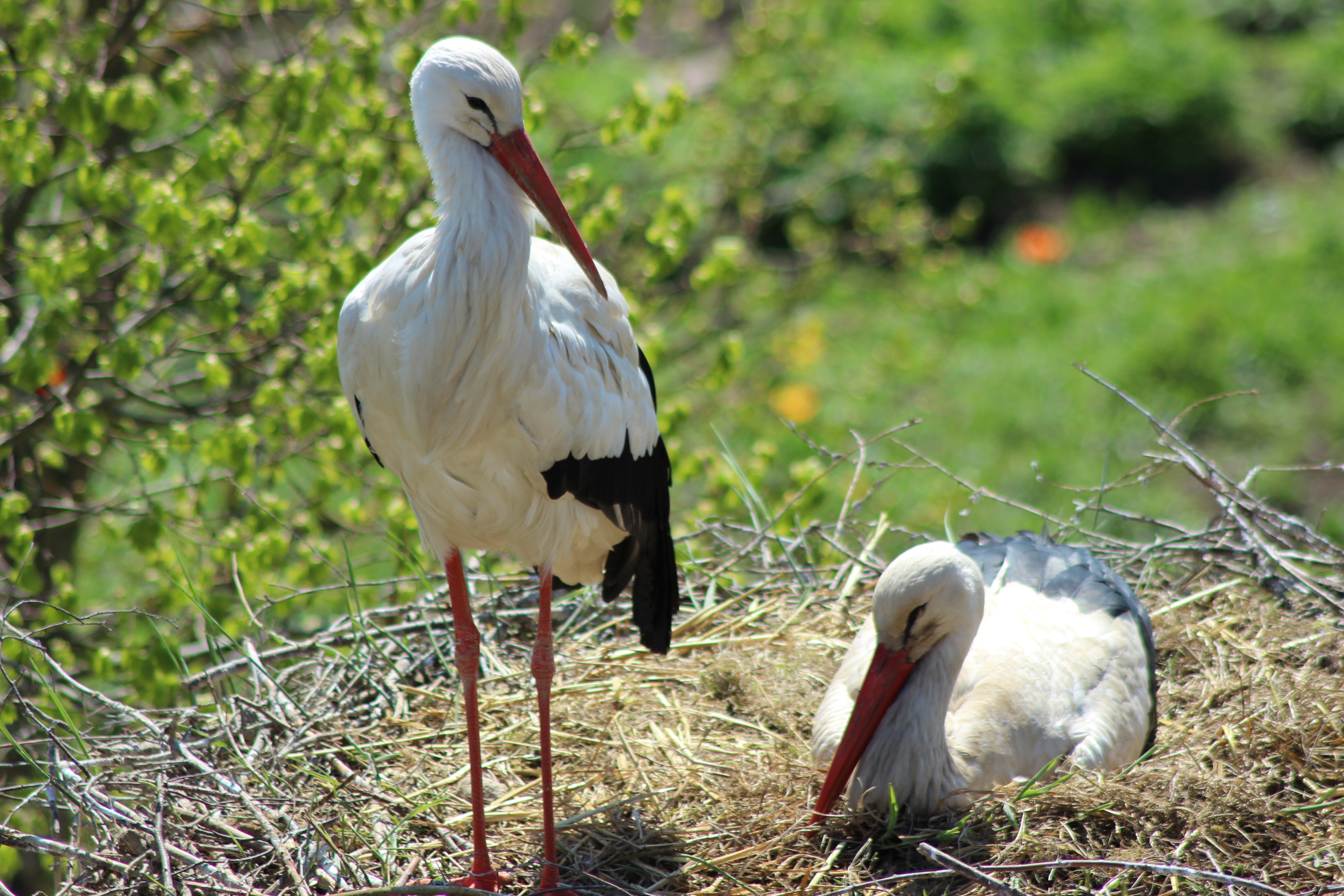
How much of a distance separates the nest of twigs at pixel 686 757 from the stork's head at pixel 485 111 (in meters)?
1.46

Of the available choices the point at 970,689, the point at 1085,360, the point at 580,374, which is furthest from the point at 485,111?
the point at 1085,360

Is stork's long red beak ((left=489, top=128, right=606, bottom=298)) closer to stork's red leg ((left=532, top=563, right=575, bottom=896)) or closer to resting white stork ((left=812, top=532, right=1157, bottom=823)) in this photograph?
stork's red leg ((left=532, top=563, right=575, bottom=896))

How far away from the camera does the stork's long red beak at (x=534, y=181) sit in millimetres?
2625

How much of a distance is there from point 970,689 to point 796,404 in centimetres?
407

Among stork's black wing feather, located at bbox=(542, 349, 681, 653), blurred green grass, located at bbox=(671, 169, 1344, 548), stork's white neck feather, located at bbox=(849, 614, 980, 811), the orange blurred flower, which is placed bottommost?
blurred green grass, located at bbox=(671, 169, 1344, 548)

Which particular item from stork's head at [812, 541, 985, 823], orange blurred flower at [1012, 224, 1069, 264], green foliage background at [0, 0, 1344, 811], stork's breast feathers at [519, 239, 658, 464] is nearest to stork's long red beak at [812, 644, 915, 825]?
stork's head at [812, 541, 985, 823]

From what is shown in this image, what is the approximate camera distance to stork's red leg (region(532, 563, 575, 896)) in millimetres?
3084

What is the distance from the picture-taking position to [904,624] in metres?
3.09

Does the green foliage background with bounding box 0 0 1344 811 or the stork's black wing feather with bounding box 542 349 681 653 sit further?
the green foliage background with bounding box 0 0 1344 811

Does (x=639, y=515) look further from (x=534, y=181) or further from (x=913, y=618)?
(x=534, y=181)

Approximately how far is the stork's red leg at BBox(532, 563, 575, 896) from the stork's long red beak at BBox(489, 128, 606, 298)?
2.95 ft

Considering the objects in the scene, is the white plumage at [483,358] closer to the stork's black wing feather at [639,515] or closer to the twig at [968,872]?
the stork's black wing feather at [639,515]

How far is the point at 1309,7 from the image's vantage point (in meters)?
10.7

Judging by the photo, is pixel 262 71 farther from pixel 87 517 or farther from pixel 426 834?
pixel 426 834
